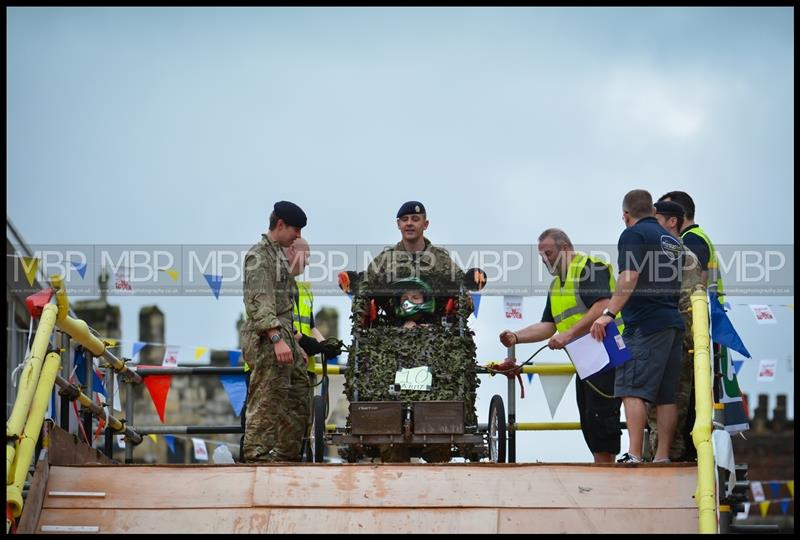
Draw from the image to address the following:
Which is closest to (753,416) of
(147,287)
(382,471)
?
(147,287)

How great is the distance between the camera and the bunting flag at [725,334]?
428 inches

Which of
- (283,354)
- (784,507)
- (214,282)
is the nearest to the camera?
(283,354)

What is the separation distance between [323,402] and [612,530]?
3046 mm

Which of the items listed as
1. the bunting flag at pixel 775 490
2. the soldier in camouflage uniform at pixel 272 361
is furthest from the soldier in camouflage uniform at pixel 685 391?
the bunting flag at pixel 775 490

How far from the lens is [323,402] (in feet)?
37.1

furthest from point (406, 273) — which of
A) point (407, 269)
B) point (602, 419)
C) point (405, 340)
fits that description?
point (602, 419)

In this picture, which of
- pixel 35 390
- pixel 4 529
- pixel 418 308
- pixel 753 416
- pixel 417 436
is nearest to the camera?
pixel 4 529

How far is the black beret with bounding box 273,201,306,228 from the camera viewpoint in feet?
37.5

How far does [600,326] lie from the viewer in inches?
417

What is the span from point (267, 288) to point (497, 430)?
1864 millimetres

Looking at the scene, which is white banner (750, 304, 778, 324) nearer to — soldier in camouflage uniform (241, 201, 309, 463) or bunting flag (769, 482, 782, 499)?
soldier in camouflage uniform (241, 201, 309, 463)

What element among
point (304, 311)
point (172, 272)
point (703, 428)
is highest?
point (172, 272)

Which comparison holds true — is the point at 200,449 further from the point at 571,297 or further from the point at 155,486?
the point at 155,486

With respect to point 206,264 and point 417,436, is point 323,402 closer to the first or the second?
point 417,436
